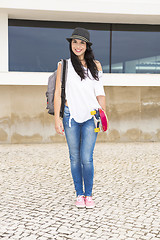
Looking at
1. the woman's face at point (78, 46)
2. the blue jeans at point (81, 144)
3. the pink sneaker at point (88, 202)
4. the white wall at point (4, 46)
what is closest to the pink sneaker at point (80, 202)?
the pink sneaker at point (88, 202)

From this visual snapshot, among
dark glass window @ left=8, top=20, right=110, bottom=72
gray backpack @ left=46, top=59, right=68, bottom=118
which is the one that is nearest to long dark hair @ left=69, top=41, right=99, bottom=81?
gray backpack @ left=46, top=59, right=68, bottom=118

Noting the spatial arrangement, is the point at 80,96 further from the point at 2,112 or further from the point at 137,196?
the point at 2,112

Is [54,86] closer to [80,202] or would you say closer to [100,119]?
[100,119]

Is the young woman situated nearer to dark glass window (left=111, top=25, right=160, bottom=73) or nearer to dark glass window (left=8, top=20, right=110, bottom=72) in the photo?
dark glass window (left=8, top=20, right=110, bottom=72)

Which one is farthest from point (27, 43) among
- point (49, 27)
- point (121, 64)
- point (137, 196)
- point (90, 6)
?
point (137, 196)

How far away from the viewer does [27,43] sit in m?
10.4

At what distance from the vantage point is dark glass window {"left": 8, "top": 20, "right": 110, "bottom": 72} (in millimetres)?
10367

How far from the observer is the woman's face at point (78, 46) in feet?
11.9

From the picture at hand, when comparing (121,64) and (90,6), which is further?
(121,64)

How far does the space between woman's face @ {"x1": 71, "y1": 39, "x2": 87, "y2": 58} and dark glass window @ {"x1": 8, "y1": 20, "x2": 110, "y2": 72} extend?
6.85 metres

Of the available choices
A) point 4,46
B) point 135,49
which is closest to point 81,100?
point 4,46

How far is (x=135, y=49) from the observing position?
1093cm

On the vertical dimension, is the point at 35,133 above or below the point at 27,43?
below

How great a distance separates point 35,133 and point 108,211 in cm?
710
